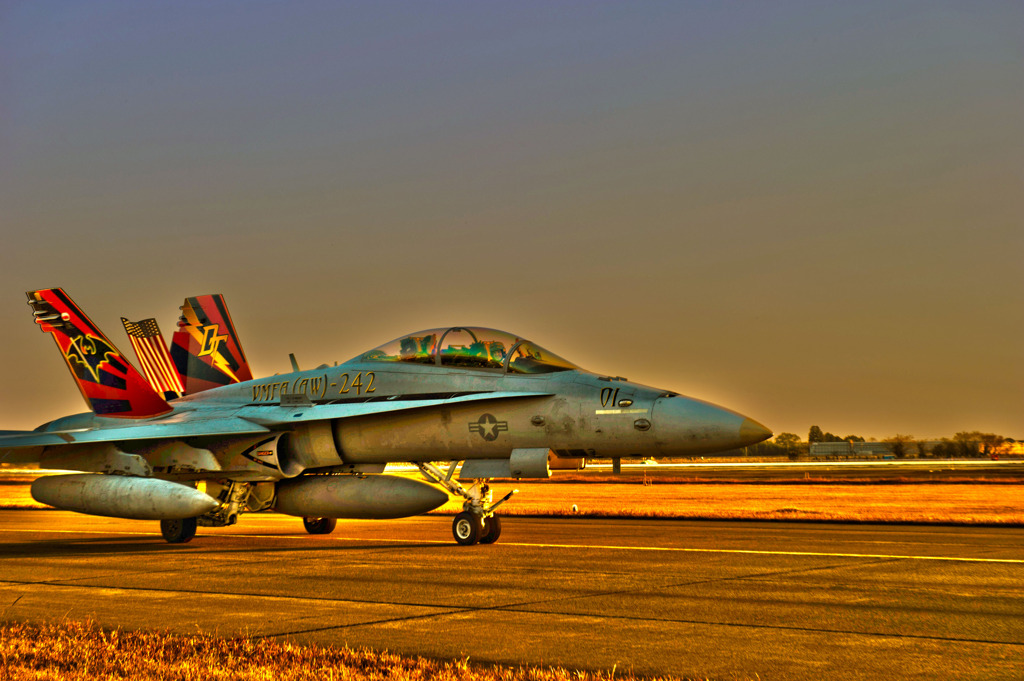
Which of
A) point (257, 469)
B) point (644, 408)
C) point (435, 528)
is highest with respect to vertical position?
point (644, 408)

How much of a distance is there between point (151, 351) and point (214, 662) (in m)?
24.4

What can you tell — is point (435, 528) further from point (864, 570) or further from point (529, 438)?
point (864, 570)

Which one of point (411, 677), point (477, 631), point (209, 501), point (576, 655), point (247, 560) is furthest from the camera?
point (209, 501)

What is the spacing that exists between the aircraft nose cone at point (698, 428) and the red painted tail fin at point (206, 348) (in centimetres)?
1309

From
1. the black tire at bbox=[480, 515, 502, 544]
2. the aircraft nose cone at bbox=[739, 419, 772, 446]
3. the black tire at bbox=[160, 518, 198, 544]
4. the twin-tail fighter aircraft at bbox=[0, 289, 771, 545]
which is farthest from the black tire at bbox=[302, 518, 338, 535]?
the aircraft nose cone at bbox=[739, 419, 772, 446]

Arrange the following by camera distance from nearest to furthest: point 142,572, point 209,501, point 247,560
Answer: point 142,572, point 247,560, point 209,501

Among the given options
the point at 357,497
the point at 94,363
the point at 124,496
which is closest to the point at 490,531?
the point at 357,497

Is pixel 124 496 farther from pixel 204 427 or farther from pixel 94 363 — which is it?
pixel 94 363

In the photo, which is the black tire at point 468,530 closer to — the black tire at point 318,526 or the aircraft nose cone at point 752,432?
the black tire at point 318,526

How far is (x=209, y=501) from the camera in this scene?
1352 cm

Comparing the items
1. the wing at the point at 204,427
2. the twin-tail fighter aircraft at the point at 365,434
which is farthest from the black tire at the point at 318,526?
the wing at the point at 204,427

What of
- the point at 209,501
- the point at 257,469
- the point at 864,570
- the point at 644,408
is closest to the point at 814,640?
the point at 864,570

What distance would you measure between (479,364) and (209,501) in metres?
4.34

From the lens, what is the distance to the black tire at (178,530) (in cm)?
1598
